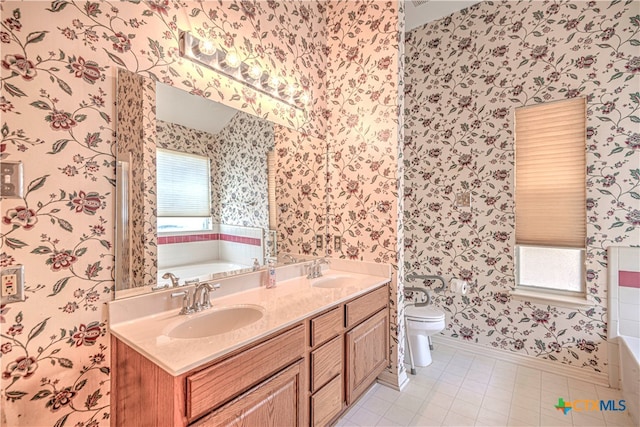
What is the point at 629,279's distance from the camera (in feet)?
6.68

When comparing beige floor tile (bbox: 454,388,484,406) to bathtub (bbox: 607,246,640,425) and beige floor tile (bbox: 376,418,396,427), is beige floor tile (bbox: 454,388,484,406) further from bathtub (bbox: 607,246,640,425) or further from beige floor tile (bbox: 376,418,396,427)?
bathtub (bbox: 607,246,640,425)

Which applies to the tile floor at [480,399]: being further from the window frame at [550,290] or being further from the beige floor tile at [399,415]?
the window frame at [550,290]

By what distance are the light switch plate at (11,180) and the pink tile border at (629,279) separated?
3439 millimetres

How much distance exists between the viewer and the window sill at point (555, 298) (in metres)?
2.16

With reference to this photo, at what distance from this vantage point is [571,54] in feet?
7.24

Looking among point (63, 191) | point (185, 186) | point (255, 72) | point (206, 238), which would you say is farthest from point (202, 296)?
point (255, 72)

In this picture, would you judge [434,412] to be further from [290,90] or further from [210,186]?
[290,90]

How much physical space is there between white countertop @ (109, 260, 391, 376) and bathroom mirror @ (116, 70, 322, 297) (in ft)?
0.35

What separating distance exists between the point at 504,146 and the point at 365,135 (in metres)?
1.28

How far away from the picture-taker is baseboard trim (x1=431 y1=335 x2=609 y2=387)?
2146 millimetres

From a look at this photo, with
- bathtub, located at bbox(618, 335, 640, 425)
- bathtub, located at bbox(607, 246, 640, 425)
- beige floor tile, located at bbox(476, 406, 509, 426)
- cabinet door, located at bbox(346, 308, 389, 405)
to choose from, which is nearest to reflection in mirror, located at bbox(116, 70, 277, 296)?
cabinet door, located at bbox(346, 308, 389, 405)

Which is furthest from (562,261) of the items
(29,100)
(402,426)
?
(29,100)

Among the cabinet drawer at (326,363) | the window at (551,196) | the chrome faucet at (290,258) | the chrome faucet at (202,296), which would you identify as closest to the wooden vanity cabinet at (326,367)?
the cabinet drawer at (326,363)

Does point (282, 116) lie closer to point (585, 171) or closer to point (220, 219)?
point (220, 219)
